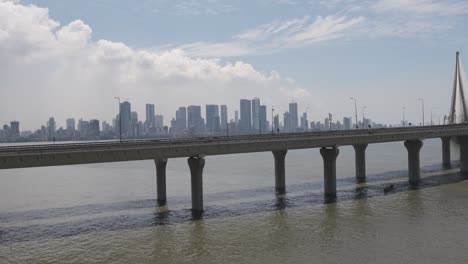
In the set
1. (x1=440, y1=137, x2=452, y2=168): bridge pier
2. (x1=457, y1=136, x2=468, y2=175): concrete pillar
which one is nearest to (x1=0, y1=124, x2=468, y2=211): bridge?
(x1=457, y1=136, x2=468, y2=175): concrete pillar

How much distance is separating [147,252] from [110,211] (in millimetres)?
19267

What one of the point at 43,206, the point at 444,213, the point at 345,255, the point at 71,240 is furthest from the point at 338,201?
the point at 43,206

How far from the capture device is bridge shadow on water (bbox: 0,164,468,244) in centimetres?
4231

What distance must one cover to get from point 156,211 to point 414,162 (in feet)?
144

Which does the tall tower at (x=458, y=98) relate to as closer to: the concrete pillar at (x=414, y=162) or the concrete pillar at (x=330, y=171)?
the concrete pillar at (x=414, y=162)

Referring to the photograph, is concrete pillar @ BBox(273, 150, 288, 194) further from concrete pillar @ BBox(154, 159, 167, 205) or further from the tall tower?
the tall tower

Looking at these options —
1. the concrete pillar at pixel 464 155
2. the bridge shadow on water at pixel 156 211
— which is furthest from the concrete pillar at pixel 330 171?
the concrete pillar at pixel 464 155

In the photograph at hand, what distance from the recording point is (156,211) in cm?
5056

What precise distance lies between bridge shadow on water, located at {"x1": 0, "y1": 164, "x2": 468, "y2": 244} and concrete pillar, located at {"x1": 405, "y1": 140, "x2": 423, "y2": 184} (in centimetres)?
133

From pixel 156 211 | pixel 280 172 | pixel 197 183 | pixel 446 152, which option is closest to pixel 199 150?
pixel 197 183

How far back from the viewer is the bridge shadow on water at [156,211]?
139 ft

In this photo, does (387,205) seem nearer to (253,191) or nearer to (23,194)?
(253,191)

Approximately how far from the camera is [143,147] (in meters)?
46.1

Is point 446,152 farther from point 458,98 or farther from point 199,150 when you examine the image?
point 199,150
